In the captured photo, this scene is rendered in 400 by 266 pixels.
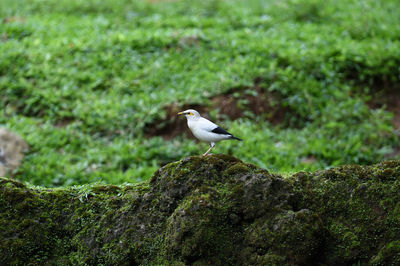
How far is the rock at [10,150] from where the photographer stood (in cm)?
796

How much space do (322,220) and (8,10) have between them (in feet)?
45.0

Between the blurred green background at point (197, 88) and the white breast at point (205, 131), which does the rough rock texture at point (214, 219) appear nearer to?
the white breast at point (205, 131)

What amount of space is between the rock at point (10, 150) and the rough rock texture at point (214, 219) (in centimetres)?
443

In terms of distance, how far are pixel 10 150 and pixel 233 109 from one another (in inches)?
170

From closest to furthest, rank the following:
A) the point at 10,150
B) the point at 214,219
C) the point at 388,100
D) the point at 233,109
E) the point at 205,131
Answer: the point at 214,219 < the point at 205,131 < the point at 10,150 < the point at 233,109 < the point at 388,100

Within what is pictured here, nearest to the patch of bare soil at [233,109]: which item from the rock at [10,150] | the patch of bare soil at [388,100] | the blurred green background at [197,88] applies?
the blurred green background at [197,88]

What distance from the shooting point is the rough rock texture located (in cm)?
335

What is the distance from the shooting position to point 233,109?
956 centimetres

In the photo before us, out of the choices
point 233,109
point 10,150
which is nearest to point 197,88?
→ point 233,109

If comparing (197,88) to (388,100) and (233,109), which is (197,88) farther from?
(388,100)

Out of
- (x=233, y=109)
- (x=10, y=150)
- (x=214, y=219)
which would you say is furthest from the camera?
(x=233, y=109)

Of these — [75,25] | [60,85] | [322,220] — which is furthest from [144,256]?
[75,25]

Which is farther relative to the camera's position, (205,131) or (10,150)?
(10,150)

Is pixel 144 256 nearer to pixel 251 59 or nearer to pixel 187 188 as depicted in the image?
pixel 187 188
